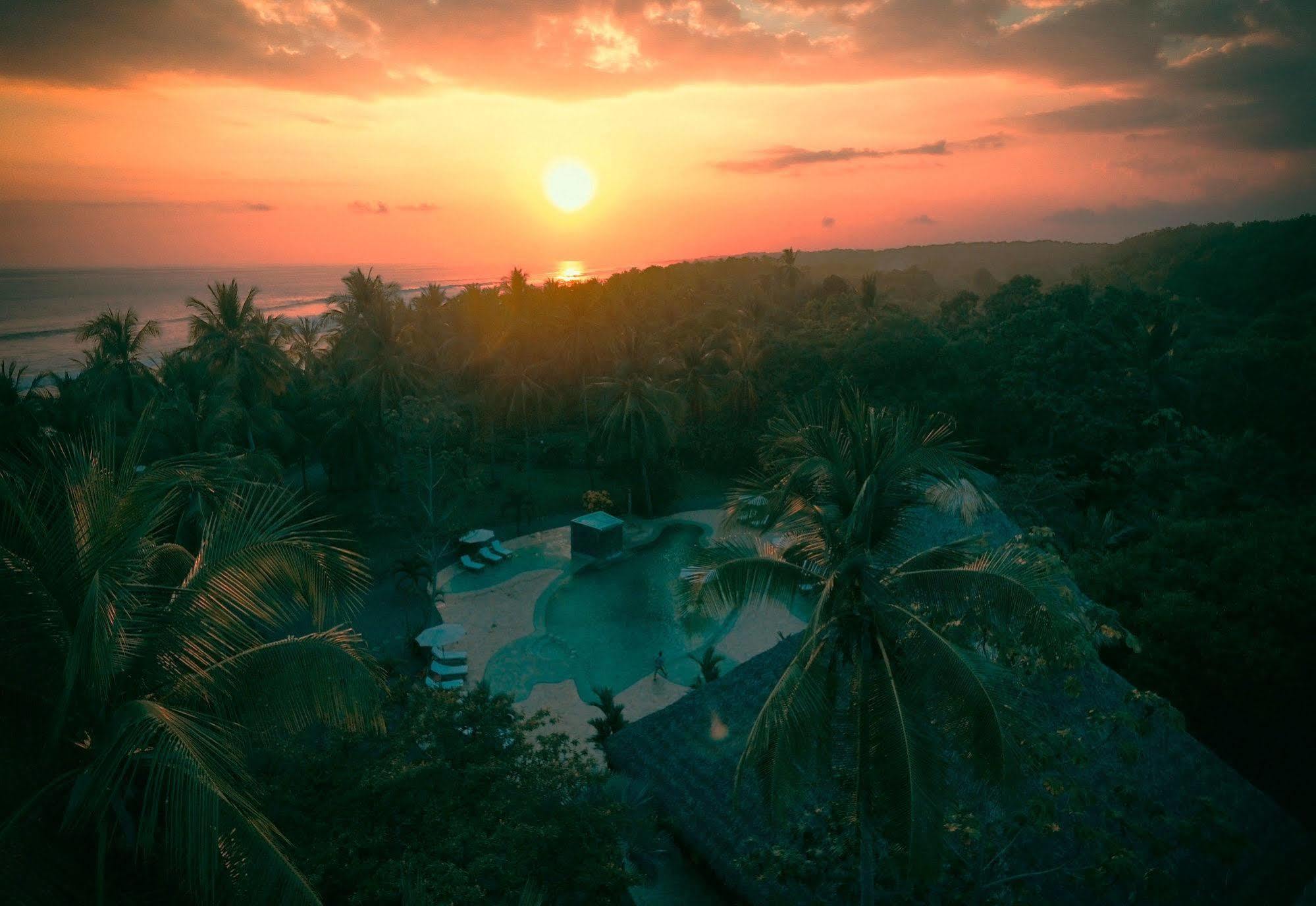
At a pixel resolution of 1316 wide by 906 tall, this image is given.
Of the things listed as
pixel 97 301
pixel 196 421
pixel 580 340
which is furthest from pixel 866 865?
pixel 97 301

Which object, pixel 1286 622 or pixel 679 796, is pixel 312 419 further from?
pixel 1286 622

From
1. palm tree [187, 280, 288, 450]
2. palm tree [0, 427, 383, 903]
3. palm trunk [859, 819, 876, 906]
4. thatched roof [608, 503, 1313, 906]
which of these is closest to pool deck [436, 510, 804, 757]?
thatched roof [608, 503, 1313, 906]

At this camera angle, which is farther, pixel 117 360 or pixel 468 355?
pixel 468 355

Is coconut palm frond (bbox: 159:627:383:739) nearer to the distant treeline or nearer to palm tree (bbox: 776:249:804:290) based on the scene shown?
the distant treeline

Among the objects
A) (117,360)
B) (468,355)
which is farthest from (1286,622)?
(468,355)

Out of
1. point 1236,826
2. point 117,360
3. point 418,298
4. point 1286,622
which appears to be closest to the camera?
point 1236,826

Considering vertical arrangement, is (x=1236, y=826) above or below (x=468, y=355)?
below
